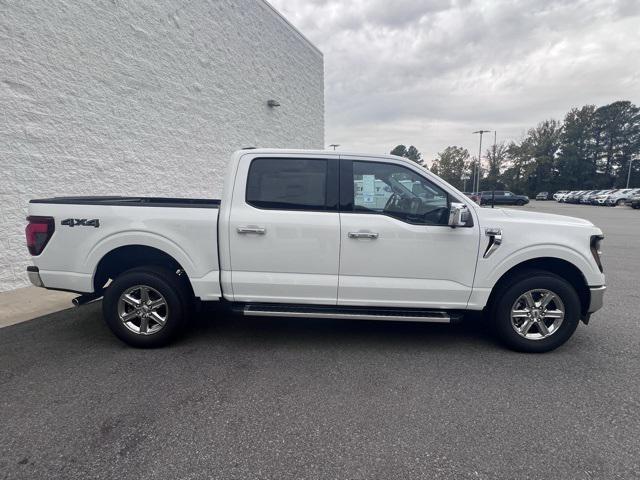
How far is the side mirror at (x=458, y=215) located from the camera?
3047 mm

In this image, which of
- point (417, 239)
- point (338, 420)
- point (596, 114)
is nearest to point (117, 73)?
point (417, 239)

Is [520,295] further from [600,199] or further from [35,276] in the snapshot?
[600,199]

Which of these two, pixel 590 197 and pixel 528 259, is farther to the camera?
pixel 590 197

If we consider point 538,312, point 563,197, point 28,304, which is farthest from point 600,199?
point 28,304

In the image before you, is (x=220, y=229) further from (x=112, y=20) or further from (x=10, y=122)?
(x=112, y=20)

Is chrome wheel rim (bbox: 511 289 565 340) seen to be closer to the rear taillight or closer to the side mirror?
the side mirror

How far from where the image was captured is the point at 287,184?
3.37m

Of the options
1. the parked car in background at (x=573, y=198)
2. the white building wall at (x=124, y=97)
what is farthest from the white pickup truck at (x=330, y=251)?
the parked car in background at (x=573, y=198)

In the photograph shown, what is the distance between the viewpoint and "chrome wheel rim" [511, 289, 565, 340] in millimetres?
3322

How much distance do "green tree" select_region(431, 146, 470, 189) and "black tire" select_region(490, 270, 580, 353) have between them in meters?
67.0

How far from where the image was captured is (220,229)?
3258 millimetres

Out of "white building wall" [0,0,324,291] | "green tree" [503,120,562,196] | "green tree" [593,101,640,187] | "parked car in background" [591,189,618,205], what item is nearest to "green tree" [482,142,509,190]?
"green tree" [503,120,562,196]

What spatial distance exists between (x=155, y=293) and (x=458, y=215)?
316 cm

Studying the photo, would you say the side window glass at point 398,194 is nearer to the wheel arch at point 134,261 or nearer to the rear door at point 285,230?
the rear door at point 285,230
